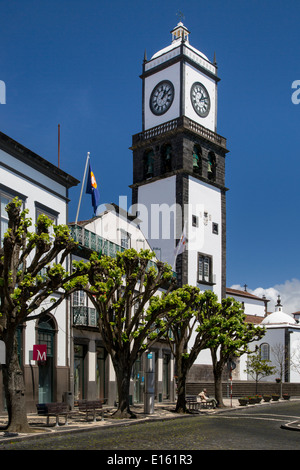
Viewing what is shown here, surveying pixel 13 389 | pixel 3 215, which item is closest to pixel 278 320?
pixel 3 215

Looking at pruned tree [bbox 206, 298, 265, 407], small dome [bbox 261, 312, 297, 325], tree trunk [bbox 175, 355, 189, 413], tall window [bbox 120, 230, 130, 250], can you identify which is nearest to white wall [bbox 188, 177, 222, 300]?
tall window [bbox 120, 230, 130, 250]

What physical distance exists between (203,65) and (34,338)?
34.3 meters

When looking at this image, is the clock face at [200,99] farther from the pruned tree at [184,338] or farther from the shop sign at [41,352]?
the shop sign at [41,352]

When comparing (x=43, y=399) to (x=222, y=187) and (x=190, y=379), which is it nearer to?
(x=190, y=379)

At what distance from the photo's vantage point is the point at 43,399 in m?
28.8

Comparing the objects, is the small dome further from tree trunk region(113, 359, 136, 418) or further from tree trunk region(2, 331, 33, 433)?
tree trunk region(2, 331, 33, 433)

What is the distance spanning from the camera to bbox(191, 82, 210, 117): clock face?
53.1 meters

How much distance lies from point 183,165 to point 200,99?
6.94 meters

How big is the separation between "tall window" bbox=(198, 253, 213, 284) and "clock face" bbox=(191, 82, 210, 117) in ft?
40.1

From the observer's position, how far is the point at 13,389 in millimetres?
19406

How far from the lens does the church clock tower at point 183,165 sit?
165ft
